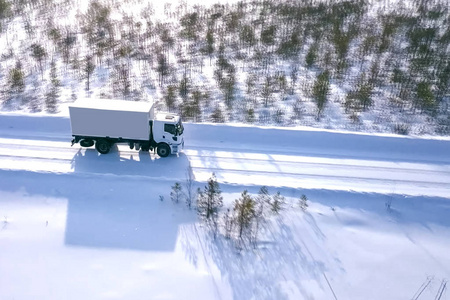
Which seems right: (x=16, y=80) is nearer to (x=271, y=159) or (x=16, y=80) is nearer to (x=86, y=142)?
(x=86, y=142)

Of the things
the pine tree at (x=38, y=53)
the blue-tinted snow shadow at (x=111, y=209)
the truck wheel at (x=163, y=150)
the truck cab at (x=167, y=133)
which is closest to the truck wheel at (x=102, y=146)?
the blue-tinted snow shadow at (x=111, y=209)

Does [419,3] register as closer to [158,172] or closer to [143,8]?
[143,8]

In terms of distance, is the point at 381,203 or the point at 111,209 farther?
the point at 381,203

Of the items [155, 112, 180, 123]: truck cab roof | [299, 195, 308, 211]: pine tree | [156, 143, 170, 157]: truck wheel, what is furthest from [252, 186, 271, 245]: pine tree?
[155, 112, 180, 123]: truck cab roof

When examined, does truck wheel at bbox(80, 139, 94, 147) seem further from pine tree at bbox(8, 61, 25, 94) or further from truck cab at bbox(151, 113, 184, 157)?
pine tree at bbox(8, 61, 25, 94)

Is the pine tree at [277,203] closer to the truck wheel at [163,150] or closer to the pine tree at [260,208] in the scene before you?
the pine tree at [260,208]

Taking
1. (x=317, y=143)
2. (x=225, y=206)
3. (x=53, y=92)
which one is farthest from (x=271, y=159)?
(x=53, y=92)

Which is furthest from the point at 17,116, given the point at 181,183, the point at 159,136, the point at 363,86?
the point at 363,86
